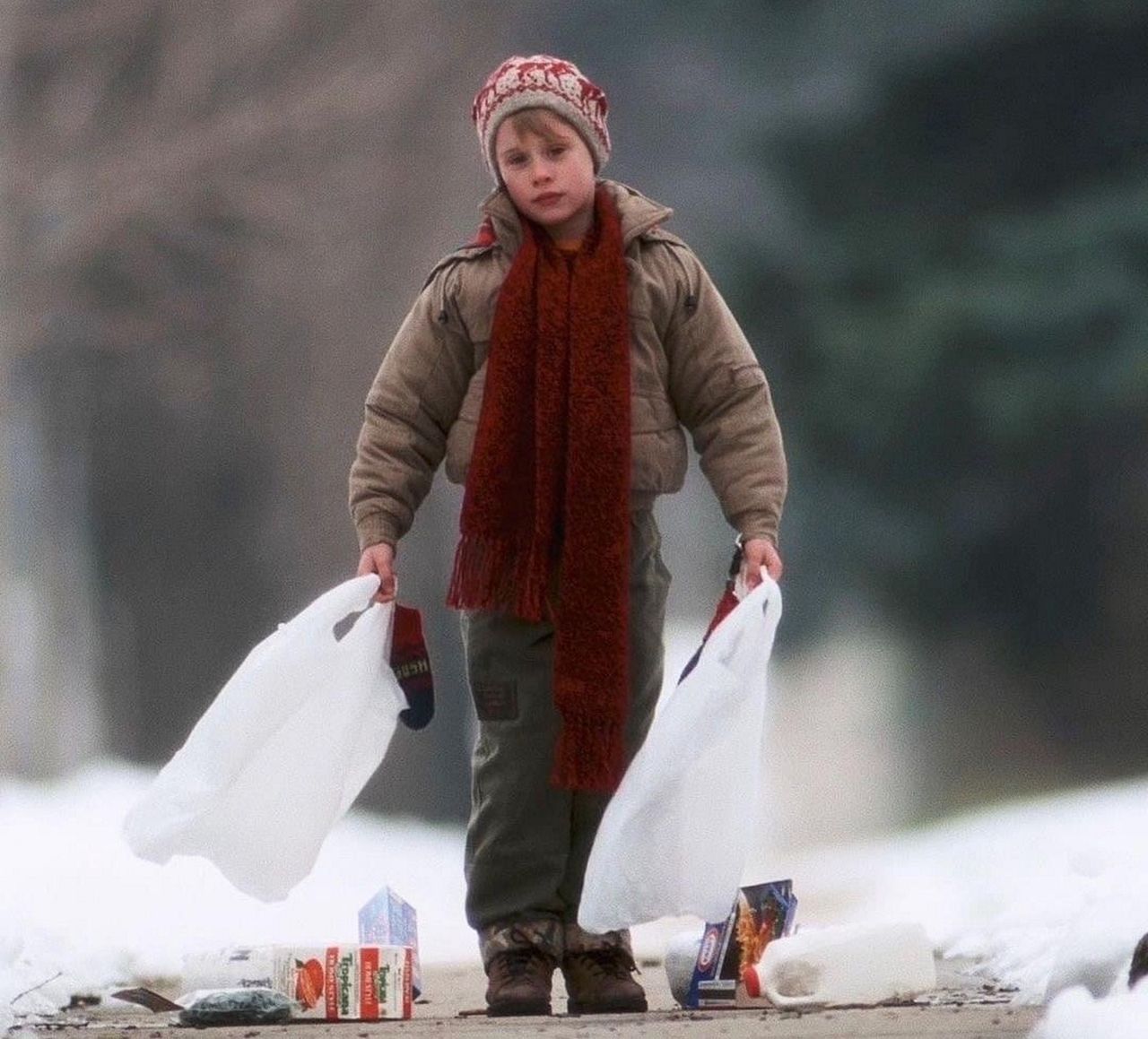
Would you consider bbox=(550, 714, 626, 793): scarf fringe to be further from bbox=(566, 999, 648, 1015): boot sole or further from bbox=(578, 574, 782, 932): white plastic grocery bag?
bbox=(566, 999, 648, 1015): boot sole

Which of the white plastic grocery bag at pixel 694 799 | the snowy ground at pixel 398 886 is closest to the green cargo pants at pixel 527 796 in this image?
the white plastic grocery bag at pixel 694 799

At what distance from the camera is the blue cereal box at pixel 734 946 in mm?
3820

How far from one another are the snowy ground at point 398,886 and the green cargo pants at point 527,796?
0.67 meters

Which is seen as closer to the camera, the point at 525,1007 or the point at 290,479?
the point at 525,1007

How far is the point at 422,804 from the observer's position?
6.54 metres

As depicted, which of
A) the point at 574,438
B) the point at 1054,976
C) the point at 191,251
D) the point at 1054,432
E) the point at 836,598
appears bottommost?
the point at 1054,976

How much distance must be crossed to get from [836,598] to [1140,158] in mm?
1371

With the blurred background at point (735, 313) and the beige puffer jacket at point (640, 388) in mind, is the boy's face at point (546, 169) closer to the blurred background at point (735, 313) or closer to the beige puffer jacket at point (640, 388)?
the beige puffer jacket at point (640, 388)

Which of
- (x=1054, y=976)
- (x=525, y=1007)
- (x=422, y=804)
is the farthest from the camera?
(x=422, y=804)

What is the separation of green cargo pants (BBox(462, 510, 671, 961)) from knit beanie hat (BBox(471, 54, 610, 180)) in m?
0.57

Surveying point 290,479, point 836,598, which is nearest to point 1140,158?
point 836,598

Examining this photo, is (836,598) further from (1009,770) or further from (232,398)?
(232,398)

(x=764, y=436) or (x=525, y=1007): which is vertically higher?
(x=764, y=436)

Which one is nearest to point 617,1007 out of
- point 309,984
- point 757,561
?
point 309,984
